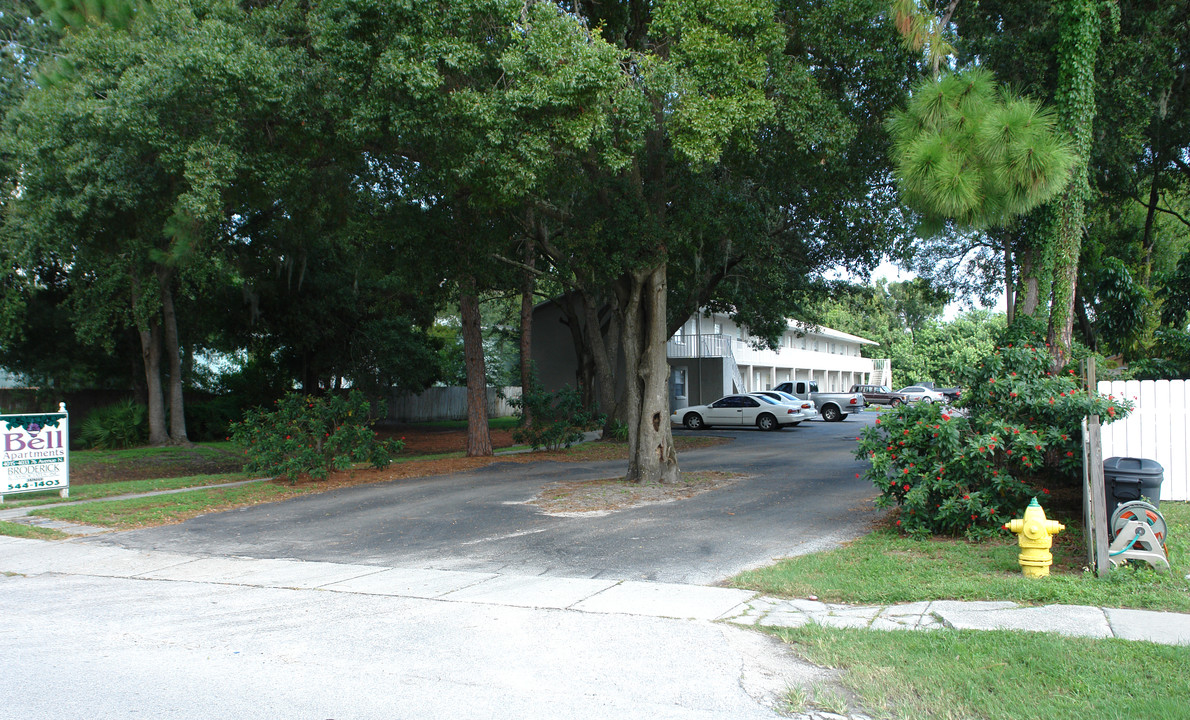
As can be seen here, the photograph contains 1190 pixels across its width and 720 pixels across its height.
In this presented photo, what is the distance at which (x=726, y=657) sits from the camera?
18.3ft

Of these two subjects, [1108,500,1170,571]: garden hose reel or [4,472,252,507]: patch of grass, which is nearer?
[1108,500,1170,571]: garden hose reel

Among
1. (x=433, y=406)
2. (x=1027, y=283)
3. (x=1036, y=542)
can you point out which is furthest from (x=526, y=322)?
(x=1036, y=542)

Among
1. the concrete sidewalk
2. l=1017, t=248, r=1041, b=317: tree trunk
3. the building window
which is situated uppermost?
l=1017, t=248, r=1041, b=317: tree trunk

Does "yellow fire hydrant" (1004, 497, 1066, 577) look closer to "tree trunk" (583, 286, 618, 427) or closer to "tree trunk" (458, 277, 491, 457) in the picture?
"tree trunk" (458, 277, 491, 457)

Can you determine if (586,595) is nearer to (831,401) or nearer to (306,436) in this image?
(306,436)

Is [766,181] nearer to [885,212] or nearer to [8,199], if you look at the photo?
A: [885,212]

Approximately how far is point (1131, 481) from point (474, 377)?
48.9ft

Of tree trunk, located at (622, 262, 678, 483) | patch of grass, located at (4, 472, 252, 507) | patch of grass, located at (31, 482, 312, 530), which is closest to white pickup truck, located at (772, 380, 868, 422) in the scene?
tree trunk, located at (622, 262, 678, 483)

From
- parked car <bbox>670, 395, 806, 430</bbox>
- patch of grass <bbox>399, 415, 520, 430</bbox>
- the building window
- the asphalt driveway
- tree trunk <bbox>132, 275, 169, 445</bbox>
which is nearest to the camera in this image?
the asphalt driveway

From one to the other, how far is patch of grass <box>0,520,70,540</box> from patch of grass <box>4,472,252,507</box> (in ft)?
7.46

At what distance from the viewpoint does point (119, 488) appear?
1533cm

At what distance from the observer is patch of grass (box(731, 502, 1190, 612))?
666 centimetres

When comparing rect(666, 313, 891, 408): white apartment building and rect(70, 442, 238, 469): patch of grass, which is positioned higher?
rect(666, 313, 891, 408): white apartment building

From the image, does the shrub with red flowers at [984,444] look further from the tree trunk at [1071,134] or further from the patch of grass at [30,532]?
the patch of grass at [30,532]
